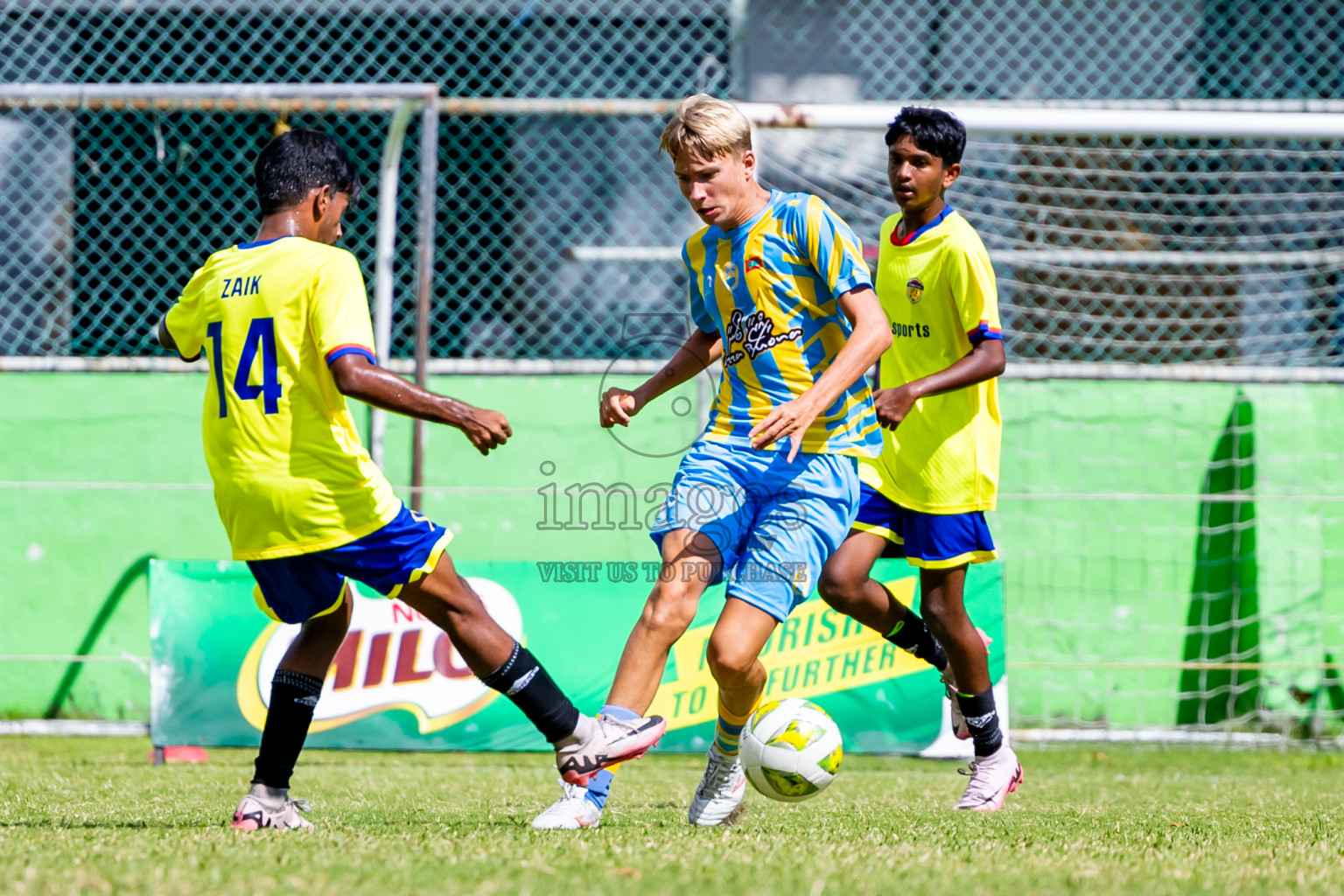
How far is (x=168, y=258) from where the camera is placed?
8758 mm

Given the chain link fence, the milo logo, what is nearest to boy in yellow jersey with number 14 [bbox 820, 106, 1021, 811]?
the milo logo

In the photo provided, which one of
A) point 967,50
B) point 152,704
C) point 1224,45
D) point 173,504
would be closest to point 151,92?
point 173,504

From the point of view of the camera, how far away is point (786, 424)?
3.31 meters

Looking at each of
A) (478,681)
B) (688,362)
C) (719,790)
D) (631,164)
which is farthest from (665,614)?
(631,164)

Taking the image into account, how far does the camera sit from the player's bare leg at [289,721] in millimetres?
3510

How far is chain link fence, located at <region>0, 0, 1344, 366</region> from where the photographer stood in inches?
331

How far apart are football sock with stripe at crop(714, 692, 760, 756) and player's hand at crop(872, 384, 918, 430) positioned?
2.91 feet

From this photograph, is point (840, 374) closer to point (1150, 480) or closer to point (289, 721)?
point (289, 721)

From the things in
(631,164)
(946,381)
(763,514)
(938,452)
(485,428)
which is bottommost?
(763,514)

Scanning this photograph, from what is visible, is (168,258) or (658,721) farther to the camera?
(168,258)

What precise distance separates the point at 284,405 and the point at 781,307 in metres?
1.35

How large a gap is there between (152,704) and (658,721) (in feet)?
11.8

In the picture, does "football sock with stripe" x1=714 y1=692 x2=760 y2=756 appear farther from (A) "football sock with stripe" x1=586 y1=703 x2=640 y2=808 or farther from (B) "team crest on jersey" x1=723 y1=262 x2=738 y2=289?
(B) "team crest on jersey" x1=723 y1=262 x2=738 y2=289

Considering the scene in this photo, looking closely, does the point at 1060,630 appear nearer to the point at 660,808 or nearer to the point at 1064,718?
the point at 1064,718
